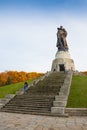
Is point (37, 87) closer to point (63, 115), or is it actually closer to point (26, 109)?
point (26, 109)

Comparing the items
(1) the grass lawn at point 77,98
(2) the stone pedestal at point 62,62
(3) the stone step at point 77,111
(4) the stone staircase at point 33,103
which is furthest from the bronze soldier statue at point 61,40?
(3) the stone step at point 77,111

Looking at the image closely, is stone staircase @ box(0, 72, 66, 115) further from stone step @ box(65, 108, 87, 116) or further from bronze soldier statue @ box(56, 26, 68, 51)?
bronze soldier statue @ box(56, 26, 68, 51)

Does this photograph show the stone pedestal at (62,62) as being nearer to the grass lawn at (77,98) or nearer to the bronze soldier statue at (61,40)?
the bronze soldier statue at (61,40)

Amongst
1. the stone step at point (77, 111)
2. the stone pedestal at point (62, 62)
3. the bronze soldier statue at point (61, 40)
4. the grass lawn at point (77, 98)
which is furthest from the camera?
the bronze soldier statue at point (61, 40)

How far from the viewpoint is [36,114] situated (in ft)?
69.5

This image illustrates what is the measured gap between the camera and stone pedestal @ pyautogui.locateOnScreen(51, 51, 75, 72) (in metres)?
50.0

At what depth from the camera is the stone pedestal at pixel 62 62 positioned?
50.0 m

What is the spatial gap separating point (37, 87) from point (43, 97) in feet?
22.4

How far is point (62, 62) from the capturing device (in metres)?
50.2

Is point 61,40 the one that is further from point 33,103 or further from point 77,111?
point 77,111

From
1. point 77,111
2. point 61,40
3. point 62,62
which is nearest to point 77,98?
point 77,111

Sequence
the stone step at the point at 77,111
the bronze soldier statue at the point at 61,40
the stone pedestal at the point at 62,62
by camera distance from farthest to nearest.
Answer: the bronze soldier statue at the point at 61,40 → the stone pedestal at the point at 62,62 → the stone step at the point at 77,111

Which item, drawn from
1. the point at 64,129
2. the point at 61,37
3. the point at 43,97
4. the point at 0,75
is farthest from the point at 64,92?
the point at 0,75

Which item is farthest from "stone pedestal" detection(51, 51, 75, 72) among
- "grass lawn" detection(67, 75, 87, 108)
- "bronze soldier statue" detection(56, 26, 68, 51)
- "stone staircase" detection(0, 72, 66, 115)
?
"grass lawn" detection(67, 75, 87, 108)
